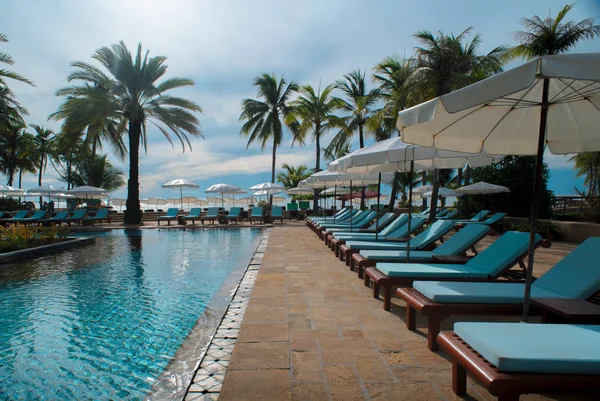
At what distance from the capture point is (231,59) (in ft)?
36.8

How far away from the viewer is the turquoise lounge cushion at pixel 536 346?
1828mm

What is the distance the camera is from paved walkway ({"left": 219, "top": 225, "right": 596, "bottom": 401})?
232 centimetres

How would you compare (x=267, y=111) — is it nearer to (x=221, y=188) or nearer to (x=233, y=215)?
(x=221, y=188)

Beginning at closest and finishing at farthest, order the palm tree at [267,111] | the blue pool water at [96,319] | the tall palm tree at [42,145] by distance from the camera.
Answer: the blue pool water at [96,319] → the palm tree at [267,111] → the tall palm tree at [42,145]

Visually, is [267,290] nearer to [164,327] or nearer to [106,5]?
[164,327]

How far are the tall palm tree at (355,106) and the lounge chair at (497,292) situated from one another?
696 inches

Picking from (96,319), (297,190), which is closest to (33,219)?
(297,190)

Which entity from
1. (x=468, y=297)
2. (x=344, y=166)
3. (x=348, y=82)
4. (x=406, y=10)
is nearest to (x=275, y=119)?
(x=348, y=82)

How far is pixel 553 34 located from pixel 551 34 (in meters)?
0.09

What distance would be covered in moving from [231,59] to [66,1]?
15.4 feet

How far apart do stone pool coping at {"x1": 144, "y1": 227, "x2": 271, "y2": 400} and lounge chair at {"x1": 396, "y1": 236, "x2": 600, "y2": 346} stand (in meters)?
1.62

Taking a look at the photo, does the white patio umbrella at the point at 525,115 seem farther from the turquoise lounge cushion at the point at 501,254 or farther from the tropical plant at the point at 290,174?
the tropical plant at the point at 290,174

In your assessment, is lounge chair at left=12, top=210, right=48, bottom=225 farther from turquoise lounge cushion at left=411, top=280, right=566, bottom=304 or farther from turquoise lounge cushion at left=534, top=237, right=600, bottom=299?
turquoise lounge cushion at left=534, top=237, right=600, bottom=299

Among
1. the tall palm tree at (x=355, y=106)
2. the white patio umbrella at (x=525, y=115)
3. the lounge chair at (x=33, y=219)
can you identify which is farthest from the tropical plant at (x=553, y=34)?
the lounge chair at (x=33, y=219)
